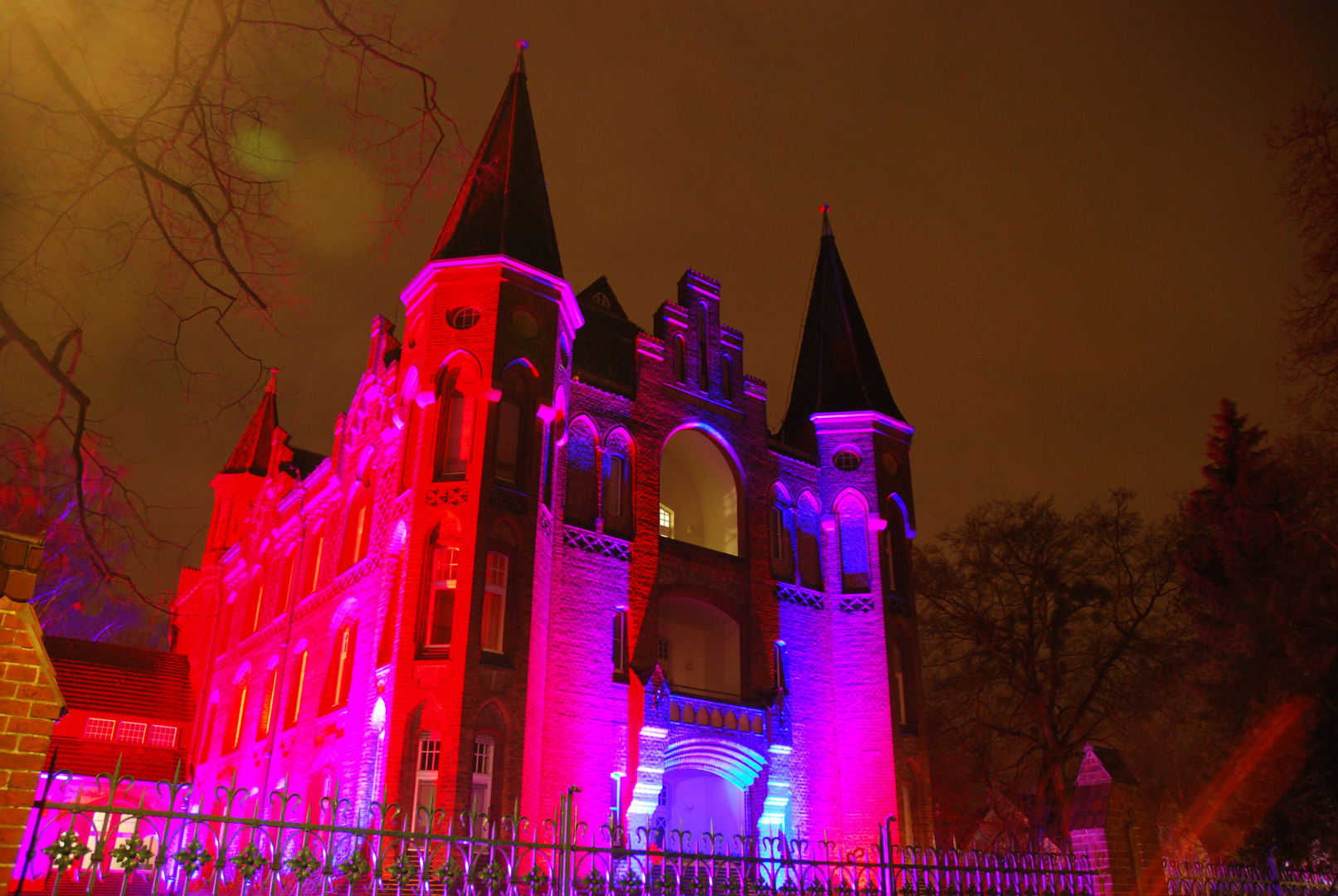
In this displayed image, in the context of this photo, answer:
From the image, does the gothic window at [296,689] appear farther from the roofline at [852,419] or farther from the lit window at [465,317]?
the roofline at [852,419]

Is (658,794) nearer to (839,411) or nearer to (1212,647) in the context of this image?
(839,411)

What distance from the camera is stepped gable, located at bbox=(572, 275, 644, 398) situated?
23.8 m

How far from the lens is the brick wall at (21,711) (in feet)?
16.4

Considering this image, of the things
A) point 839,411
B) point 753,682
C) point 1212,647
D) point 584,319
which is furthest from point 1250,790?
point 584,319

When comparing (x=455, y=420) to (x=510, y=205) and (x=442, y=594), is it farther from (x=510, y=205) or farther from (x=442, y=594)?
(x=510, y=205)

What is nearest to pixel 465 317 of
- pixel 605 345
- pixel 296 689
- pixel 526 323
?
pixel 526 323

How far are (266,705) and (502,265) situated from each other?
14344 mm

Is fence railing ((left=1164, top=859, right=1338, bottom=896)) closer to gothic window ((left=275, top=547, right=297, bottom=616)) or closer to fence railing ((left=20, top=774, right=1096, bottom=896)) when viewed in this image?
fence railing ((left=20, top=774, right=1096, bottom=896))

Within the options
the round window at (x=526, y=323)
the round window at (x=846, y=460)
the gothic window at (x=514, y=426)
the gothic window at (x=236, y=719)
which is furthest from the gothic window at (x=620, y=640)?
the gothic window at (x=236, y=719)

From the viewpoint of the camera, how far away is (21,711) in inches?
202

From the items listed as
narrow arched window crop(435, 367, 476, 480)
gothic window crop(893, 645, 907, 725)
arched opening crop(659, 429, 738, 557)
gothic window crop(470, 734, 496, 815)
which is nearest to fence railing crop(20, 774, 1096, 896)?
gothic window crop(470, 734, 496, 815)

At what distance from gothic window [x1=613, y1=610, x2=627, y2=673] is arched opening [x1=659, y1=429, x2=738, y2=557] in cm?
400

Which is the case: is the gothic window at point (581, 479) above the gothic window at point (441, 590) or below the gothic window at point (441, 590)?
above

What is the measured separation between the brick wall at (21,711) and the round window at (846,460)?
22.7 meters
